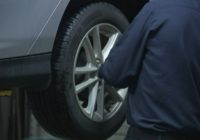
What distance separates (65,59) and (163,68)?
1.97ft

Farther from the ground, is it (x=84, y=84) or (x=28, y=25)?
(x=28, y=25)

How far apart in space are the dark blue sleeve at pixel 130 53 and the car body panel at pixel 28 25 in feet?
1.25

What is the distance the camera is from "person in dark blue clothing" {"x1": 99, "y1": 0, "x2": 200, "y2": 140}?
289 cm

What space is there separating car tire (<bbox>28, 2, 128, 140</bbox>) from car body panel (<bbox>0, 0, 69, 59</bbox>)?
4.7 inches

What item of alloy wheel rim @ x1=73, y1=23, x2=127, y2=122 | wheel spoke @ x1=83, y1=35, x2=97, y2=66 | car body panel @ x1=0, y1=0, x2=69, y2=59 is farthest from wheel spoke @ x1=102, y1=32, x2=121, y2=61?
car body panel @ x1=0, y1=0, x2=69, y2=59

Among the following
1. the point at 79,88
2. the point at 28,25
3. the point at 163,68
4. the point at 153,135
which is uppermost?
the point at 28,25

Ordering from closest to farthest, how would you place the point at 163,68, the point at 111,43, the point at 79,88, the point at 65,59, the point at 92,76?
the point at 163,68 → the point at 65,59 → the point at 79,88 → the point at 92,76 → the point at 111,43

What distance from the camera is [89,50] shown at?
3.44 meters

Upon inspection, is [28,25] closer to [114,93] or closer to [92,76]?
A: [92,76]

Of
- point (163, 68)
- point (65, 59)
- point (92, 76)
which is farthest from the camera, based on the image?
point (92, 76)

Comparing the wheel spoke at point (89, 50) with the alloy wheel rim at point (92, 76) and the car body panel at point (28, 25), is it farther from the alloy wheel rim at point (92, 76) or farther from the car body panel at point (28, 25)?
the car body panel at point (28, 25)

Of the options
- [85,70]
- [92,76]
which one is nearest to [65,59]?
[85,70]

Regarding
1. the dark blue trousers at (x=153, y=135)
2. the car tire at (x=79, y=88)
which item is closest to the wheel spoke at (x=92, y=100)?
the car tire at (x=79, y=88)

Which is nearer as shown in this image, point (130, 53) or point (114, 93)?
point (130, 53)
